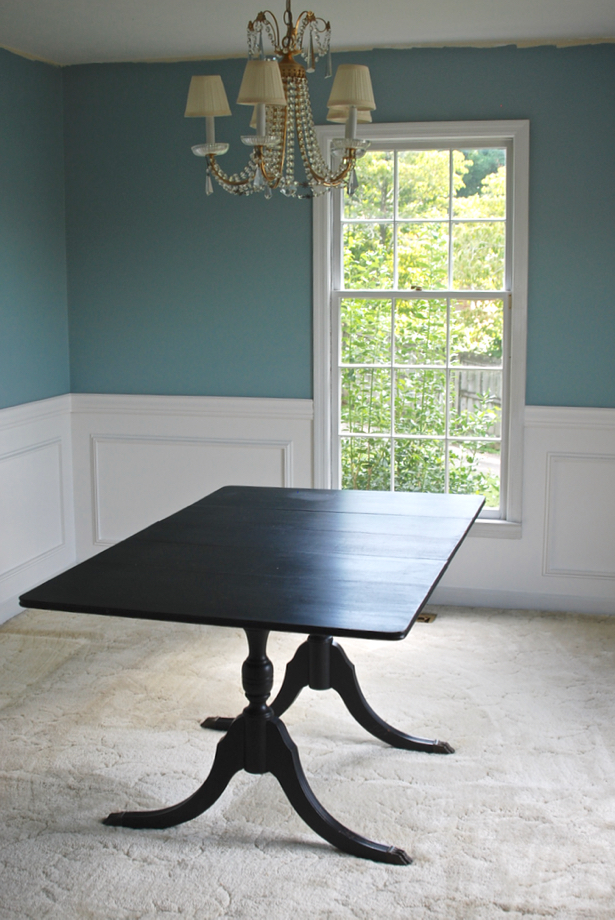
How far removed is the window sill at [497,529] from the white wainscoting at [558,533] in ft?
0.09

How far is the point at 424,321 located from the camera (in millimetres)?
4324

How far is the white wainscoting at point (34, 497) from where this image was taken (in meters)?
4.16

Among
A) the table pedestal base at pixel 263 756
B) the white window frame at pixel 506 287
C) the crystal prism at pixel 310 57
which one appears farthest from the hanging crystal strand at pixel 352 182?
the white window frame at pixel 506 287

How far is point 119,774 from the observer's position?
281 centimetres

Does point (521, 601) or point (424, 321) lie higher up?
point (424, 321)

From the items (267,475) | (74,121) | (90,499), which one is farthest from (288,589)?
(74,121)

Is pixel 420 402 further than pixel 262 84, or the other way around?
pixel 420 402

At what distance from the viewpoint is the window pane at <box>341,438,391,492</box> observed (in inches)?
176

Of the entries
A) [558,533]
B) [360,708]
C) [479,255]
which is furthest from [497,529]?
[360,708]

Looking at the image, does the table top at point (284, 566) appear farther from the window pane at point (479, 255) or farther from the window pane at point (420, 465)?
the window pane at point (479, 255)

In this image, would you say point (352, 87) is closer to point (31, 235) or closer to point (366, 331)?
point (366, 331)

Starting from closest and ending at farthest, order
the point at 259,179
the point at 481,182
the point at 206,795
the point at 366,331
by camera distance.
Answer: the point at 259,179
the point at 206,795
the point at 481,182
the point at 366,331

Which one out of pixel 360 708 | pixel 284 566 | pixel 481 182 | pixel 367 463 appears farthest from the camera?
pixel 367 463

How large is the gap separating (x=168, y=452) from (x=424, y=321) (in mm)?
1451
